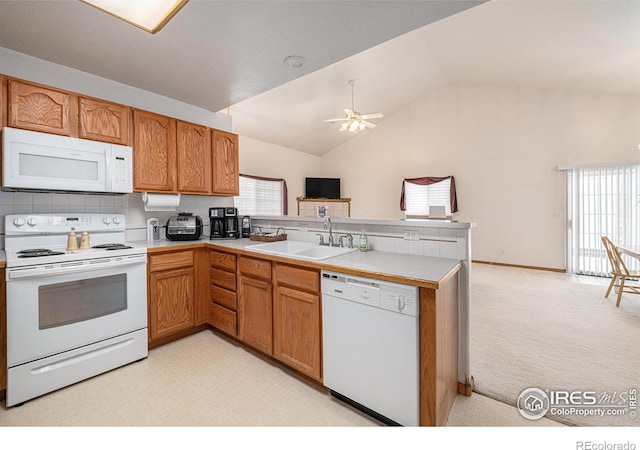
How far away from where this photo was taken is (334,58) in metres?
2.18

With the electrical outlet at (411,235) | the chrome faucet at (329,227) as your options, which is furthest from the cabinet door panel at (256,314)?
the electrical outlet at (411,235)

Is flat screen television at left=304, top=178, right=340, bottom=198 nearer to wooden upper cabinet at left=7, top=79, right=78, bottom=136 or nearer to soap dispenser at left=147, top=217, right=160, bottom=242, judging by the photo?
soap dispenser at left=147, top=217, right=160, bottom=242

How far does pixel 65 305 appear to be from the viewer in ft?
6.16

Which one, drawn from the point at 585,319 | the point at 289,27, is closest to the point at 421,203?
the point at 585,319

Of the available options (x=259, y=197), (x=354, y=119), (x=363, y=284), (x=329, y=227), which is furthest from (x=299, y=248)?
(x=259, y=197)

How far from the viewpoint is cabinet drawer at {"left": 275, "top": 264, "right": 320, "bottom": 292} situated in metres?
1.76

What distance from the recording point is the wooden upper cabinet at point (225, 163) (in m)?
3.14

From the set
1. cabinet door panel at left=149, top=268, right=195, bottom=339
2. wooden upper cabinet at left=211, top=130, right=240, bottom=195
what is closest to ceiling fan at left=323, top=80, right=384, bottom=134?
wooden upper cabinet at left=211, top=130, right=240, bottom=195

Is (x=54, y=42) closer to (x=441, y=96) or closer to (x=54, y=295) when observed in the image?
(x=54, y=295)

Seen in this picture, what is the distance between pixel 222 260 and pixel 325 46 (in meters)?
1.94
